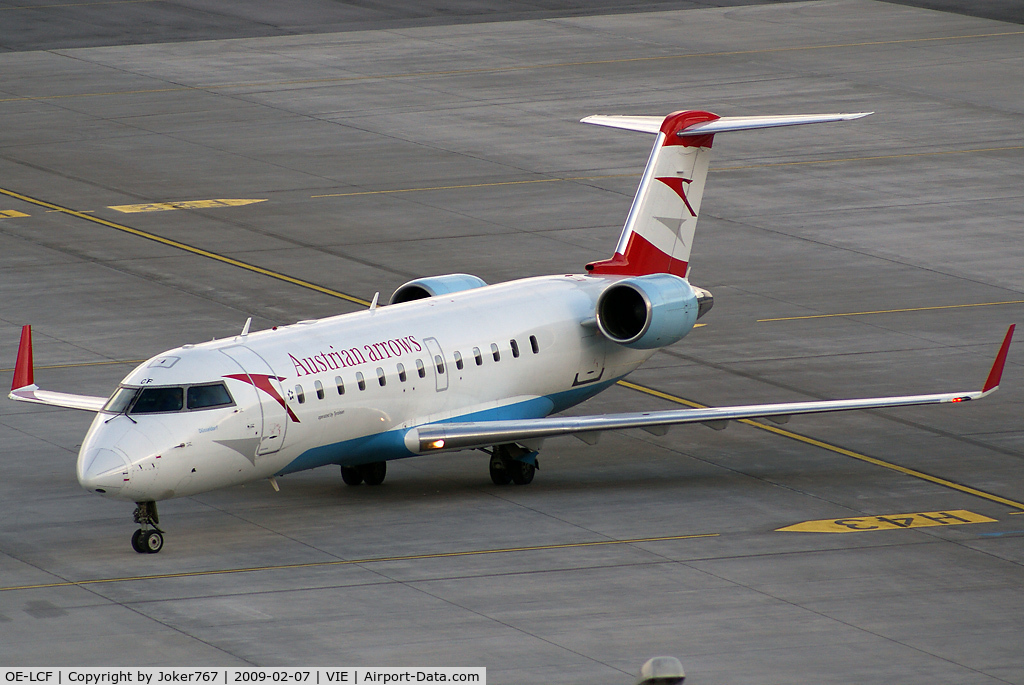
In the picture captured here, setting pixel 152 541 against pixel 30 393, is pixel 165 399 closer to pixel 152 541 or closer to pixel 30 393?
pixel 152 541

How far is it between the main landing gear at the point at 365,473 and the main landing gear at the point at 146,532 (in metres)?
4.23

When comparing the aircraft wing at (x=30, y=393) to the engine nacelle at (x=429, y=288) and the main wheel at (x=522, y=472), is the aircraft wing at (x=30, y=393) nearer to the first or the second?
the engine nacelle at (x=429, y=288)

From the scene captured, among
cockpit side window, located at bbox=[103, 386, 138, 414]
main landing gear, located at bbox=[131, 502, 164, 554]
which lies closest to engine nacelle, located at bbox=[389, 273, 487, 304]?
cockpit side window, located at bbox=[103, 386, 138, 414]

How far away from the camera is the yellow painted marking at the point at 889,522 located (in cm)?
2736

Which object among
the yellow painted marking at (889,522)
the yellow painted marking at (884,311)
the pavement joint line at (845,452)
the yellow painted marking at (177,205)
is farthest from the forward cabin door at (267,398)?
the yellow painted marking at (177,205)

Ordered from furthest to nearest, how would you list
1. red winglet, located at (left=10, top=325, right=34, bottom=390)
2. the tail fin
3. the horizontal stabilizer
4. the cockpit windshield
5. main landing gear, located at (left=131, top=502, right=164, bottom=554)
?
1. the tail fin
2. the horizontal stabilizer
3. red winglet, located at (left=10, top=325, right=34, bottom=390)
4. the cockpit windshield
5. main landing gear, located at (left=131, top=502, right=164, bottom=554)

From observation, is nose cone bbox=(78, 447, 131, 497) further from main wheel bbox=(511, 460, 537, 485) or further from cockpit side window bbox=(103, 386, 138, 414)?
main wheel bbox=(511, 460, 537, 485)

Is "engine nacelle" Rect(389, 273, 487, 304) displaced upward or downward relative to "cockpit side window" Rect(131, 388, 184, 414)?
upward

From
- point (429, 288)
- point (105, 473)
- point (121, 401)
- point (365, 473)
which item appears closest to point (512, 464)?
point (365, 473)

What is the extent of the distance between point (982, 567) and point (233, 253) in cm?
2475

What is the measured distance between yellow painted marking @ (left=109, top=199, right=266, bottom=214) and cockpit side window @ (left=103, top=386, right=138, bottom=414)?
80.0 feet

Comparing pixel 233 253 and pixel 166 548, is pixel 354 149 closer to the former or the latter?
pixel 233 253

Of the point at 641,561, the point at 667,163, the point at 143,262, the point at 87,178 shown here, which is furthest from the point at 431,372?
the point at 87,178

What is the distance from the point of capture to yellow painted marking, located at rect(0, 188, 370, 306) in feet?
139
